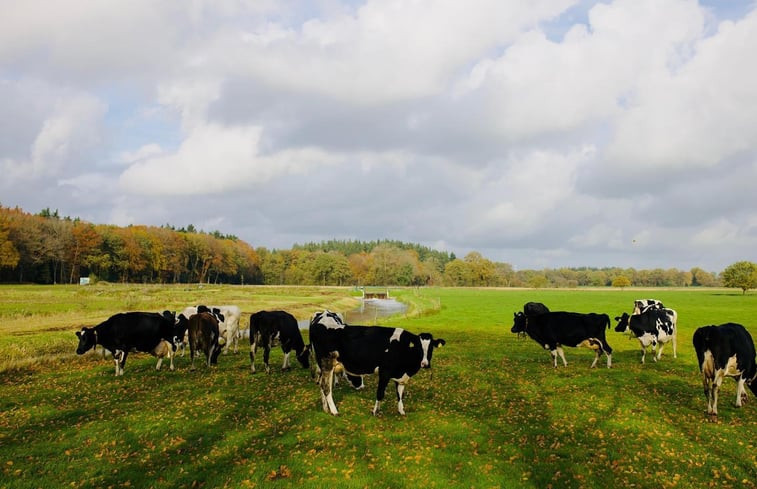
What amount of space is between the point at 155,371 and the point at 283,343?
5653mm

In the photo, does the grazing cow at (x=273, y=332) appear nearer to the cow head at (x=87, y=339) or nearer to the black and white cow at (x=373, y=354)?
the black and white cow at (x=373, y=354)

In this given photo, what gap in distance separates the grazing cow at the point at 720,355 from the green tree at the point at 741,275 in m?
115

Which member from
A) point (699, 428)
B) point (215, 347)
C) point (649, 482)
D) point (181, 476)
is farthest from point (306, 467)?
point (215, 347)

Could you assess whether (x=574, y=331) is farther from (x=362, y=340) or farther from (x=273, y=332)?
(x=273, y=332)

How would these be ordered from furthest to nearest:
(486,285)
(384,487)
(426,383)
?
(486,285) → (426,383) → (384,487)

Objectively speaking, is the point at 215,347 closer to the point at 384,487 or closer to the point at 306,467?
the point at 306,467

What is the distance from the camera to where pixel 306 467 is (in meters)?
9.36

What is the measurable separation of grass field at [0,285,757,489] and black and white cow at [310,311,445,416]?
982 millimetres

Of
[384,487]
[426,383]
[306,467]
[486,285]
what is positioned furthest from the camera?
[486,285]

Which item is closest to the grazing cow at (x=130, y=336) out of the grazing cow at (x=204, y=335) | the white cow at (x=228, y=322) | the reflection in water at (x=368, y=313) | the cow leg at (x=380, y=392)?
the grazing cow at (x=204, y=335)

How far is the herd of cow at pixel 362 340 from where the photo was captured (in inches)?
500

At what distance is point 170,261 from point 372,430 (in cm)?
13800

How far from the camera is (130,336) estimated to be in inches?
711

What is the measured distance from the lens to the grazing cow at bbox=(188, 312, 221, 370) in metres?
19.1
